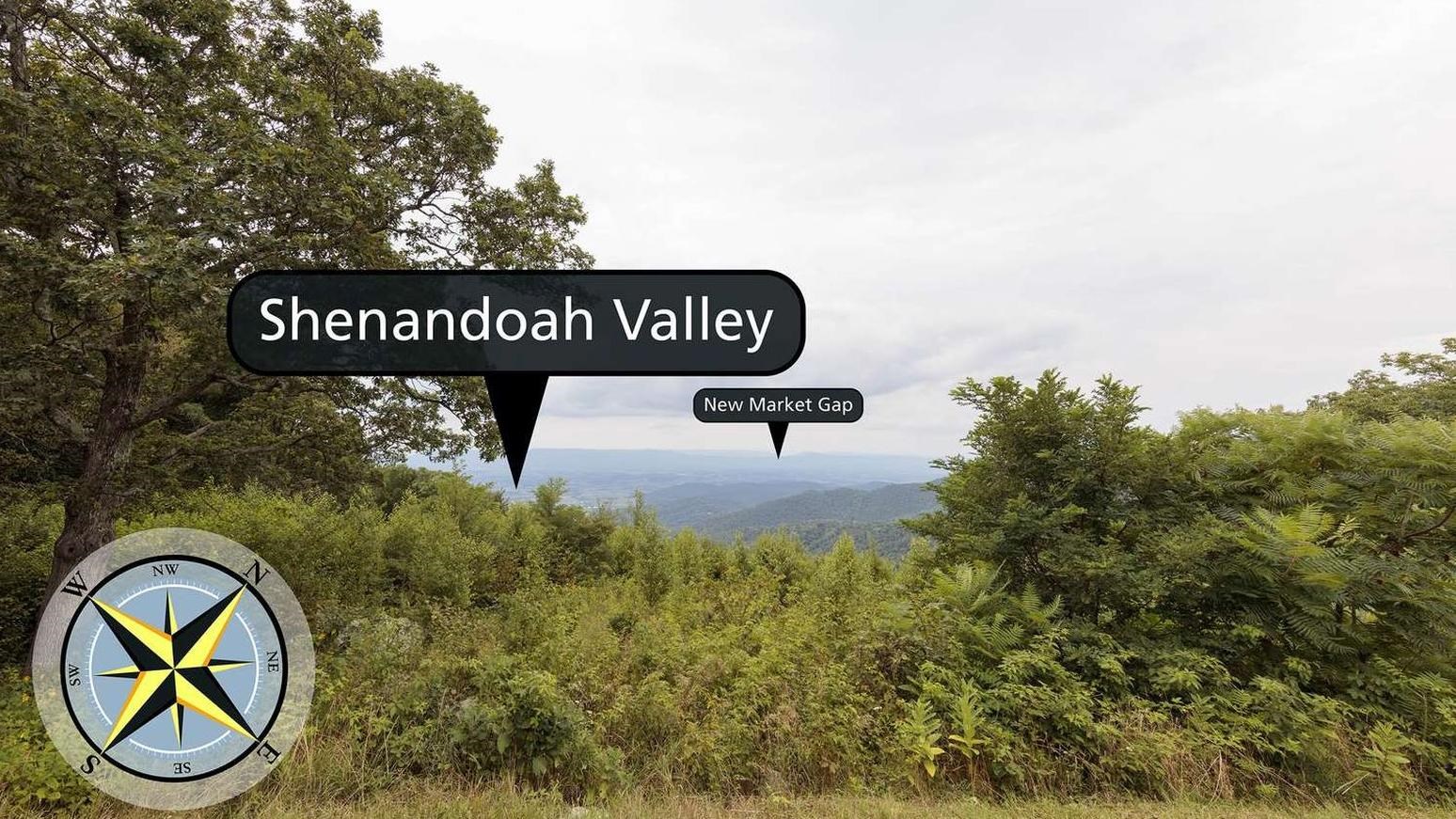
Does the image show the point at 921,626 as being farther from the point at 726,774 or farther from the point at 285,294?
the point at 285,294

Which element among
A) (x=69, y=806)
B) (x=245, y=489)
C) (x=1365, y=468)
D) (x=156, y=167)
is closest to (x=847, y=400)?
(x=1365, y=468)

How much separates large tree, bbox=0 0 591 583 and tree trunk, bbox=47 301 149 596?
1.0 inches

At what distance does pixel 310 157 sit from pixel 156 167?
55.2 inches

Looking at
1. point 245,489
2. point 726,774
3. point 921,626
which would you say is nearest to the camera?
point 726,774

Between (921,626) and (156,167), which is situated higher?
(156,167)

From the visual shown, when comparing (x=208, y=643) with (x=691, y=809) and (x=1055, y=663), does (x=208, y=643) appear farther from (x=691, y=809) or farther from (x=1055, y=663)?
(x=1055, y=663)

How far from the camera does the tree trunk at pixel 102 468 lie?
21.7ft

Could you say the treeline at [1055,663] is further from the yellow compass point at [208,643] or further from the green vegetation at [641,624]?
the yellow compass point at [208,643]

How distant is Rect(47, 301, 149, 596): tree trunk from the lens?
6616 millimetres

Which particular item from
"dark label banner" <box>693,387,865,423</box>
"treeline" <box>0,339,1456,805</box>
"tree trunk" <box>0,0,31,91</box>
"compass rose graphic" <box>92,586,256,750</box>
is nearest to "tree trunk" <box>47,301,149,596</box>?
"treeline" <box>0,339,1456,805</box>

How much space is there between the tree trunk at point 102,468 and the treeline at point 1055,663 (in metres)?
1.63

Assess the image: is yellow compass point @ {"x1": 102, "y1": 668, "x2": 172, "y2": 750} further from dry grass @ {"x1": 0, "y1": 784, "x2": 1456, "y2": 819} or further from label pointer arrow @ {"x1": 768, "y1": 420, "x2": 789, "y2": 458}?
label pointer arrow @ {"x1": 768, "y1": 420, "x2": 789, "y2": 458}

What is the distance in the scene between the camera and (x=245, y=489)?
11.0 metres

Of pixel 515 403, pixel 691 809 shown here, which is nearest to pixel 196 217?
pixel 515 403
